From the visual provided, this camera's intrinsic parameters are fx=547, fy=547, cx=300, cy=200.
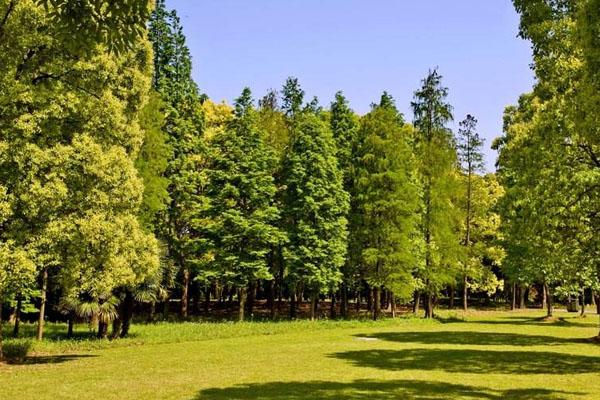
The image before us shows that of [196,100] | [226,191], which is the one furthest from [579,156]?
[196,100]

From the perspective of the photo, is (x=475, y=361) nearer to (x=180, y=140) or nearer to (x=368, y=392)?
(x=368, y=392)

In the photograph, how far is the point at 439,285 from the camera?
151 ft

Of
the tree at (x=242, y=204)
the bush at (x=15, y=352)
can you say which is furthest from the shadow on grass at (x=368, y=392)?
the tree at (x=242, y=204)

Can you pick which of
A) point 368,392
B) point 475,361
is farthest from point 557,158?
point 368,392

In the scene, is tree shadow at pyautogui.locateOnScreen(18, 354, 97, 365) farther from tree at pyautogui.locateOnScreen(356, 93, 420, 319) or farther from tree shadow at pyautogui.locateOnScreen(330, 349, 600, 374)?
tree at pyautogui.locateOnScreen(356, 93, 420, 319)

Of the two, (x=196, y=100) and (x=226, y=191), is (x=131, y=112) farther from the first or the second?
(x=196, y=100)

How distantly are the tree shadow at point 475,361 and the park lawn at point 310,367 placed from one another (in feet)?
0.12

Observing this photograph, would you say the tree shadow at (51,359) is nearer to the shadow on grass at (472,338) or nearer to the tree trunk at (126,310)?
the tree trunk at (126,310)

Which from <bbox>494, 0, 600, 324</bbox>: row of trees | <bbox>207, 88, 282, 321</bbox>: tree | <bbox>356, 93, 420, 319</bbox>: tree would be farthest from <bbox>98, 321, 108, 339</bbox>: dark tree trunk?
<bbox>494, 0, 600, 324</bbox>: row of trees

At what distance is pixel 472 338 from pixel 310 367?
14376 millimetres

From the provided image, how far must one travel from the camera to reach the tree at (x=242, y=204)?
1614 inches

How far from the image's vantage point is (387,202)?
4100 centimetres

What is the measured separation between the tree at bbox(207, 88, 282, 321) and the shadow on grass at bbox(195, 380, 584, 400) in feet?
84.6

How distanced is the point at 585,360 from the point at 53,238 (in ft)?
64.0
